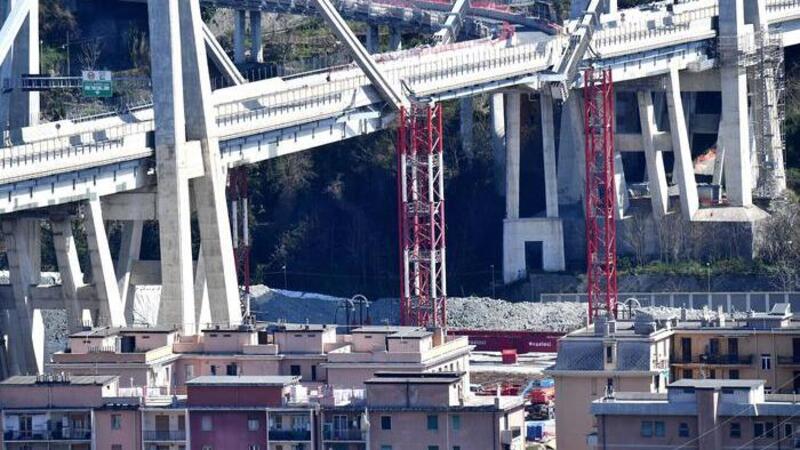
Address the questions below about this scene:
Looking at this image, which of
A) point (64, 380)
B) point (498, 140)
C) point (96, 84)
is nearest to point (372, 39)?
point (498, 140)

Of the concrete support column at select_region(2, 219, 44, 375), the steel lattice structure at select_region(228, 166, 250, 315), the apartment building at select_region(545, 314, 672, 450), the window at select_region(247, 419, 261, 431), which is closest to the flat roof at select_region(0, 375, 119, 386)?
the window at select_region(247, 419, 261, 431)

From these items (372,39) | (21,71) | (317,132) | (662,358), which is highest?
(372,39)

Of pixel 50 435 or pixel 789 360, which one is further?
pixel 789 360

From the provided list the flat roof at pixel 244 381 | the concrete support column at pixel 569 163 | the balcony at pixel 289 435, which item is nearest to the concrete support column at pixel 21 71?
the concrete support column at pixel 569 163

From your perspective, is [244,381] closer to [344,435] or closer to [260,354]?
[344,435]

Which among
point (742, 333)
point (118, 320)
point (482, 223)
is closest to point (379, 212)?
point (482, 223)
